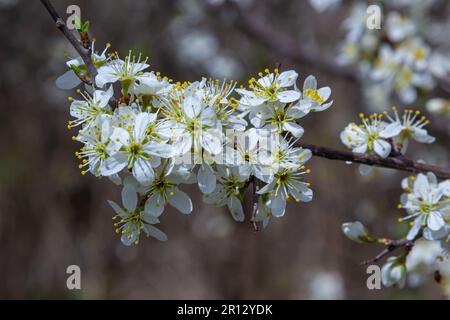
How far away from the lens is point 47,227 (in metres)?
4.77

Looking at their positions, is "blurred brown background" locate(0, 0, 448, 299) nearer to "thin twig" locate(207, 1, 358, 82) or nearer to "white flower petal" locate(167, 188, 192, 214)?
"thin twig" locate(207, 1, 358, 82)

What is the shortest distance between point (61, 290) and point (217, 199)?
3561 mm

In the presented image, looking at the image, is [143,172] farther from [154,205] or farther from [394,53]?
[394,53]

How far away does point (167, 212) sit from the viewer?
514 cm

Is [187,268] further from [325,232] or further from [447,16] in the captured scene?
[447,16]

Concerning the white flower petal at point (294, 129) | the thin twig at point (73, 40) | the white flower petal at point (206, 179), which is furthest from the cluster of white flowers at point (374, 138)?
the thin twig at point (73, 40)

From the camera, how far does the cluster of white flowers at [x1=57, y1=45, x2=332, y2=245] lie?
130cm

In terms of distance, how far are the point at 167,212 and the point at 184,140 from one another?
390cm

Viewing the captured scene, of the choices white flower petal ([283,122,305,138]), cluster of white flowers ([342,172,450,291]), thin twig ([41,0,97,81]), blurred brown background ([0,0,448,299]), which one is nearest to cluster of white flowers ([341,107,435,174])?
cluster of white flowers ([342,172,450,291])

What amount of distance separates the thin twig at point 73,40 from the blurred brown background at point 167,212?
291 centimetres

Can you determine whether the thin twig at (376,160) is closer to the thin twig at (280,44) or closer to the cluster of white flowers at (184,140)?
the cluster of white flowers at (184,140)
